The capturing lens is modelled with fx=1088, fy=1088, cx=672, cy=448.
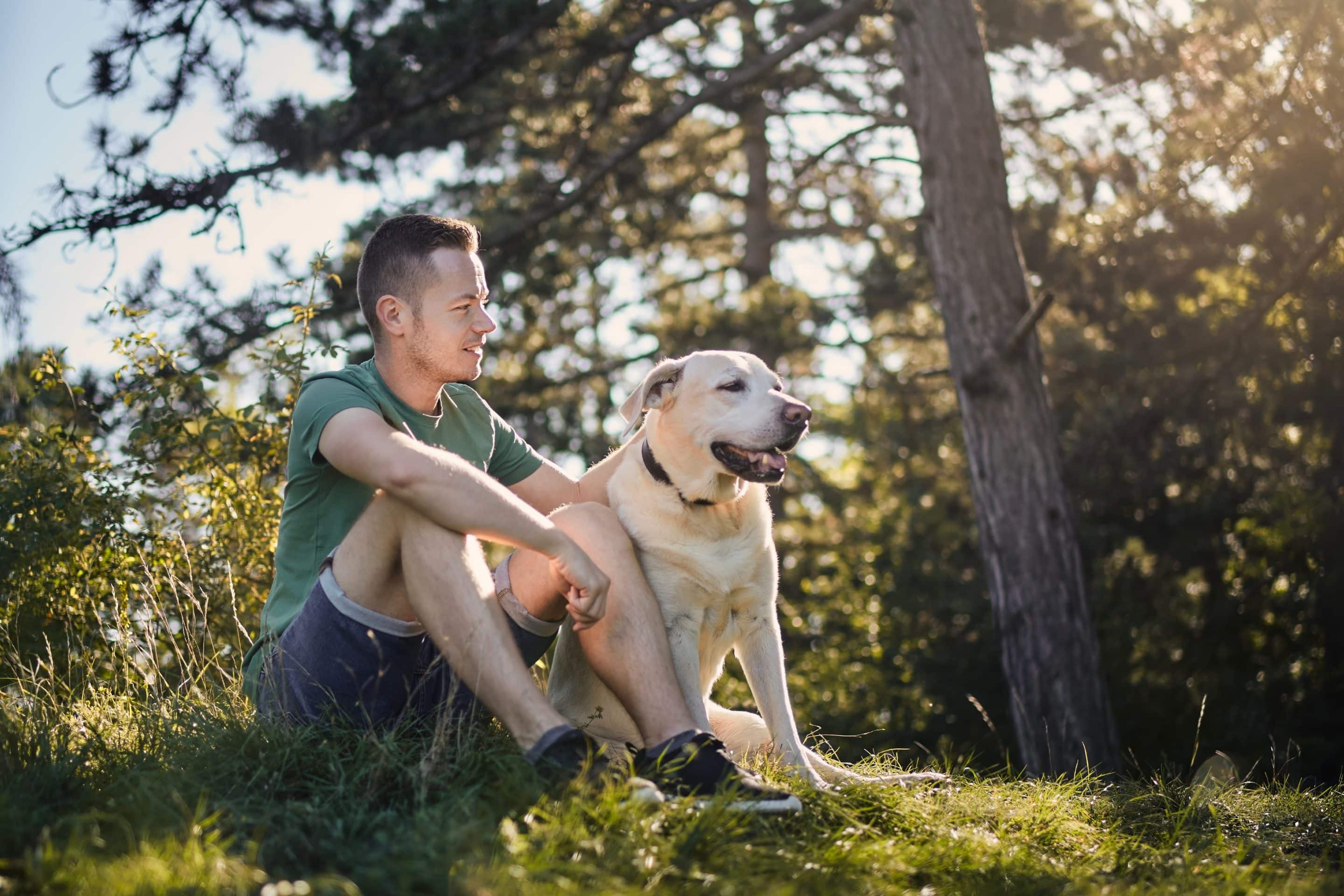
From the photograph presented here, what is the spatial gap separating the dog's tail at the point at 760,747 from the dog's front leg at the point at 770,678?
54 mm

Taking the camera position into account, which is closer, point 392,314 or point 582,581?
point 582,581

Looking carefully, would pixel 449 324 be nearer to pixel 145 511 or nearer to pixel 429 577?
pixel 429 577

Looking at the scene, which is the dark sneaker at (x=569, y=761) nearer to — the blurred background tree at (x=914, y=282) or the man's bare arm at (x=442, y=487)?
the man's bare arm at (x=442, y=487)

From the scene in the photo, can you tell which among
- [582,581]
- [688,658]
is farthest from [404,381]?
[688,658]

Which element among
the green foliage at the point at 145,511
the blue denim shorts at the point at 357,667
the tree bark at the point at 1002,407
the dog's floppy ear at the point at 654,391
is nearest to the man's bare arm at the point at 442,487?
the blue denim shorts at the point at 357,667

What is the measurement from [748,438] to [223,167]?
4249mm

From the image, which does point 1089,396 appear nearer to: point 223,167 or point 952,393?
point 952,393

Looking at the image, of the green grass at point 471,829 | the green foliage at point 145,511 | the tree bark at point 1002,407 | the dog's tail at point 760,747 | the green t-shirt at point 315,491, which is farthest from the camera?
the tree bark at point 1002,407

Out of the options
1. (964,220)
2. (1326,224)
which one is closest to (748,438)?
(964,220)

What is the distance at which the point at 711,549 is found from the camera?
323cm

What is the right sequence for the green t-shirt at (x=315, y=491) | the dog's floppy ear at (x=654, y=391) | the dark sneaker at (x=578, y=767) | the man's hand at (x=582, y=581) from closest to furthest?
1. the dark sneaker at (x=578, y=767)
2. the man's hand at (x=582, y=581)
3. the green t-shirt at (x=315, y=491)
4. the dog's floppy ear at (x=654, y=391)

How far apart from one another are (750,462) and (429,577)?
113cm

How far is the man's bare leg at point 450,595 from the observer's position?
266 cm

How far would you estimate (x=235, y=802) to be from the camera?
244 cm
